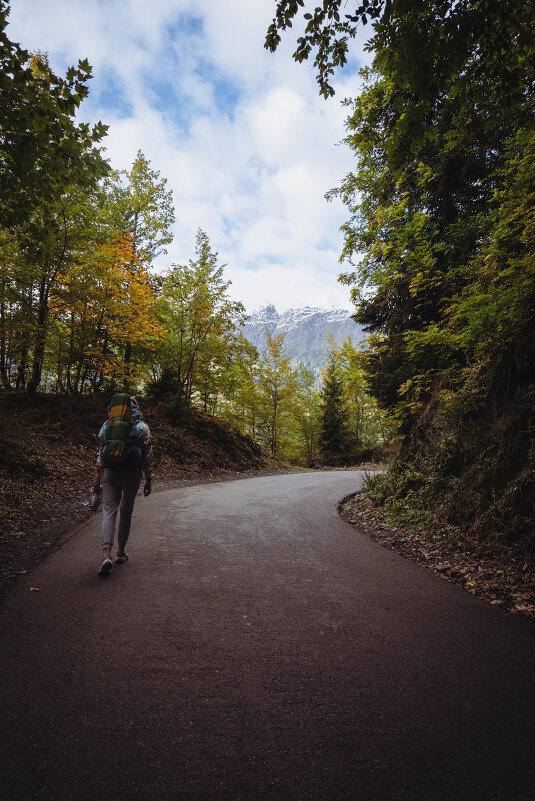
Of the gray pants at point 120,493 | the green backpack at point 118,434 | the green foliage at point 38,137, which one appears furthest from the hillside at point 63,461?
the green foliage at point 38,137

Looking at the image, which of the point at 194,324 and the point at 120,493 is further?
the point at 194,324

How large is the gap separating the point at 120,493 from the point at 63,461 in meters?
6.65

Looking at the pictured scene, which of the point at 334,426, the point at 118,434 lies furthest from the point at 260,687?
the point at 334,426

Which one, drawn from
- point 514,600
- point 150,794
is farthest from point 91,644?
point 514,600

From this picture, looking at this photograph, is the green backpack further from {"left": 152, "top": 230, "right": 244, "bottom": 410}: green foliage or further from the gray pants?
{"left": 152, "top": 230, "right": 244, "bottom": 410}: green foliage

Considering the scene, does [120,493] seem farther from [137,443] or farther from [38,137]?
[38,137]

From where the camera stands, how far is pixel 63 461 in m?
10.0

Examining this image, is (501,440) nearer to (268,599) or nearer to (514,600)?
(514,600)

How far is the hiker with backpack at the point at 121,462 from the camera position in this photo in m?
4.47

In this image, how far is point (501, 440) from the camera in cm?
548

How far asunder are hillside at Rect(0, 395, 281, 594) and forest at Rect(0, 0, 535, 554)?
50.8 inches

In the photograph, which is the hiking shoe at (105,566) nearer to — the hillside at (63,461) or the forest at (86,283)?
the hillside at (63,461)

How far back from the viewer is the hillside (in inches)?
223

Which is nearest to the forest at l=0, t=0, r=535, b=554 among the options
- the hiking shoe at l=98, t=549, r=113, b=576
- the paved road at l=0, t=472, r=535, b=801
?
the paved road at l=0, t=472, r=535, b=801
